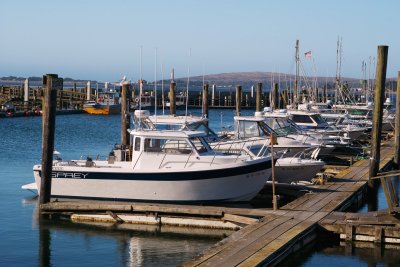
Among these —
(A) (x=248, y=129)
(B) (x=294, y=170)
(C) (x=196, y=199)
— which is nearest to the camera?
(C) (x=196, y=199)

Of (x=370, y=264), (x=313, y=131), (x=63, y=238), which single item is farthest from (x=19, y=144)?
(x=370, y=264)

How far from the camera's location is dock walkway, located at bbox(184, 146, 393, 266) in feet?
51.2

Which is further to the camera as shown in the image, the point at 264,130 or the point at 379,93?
the point at 264,130

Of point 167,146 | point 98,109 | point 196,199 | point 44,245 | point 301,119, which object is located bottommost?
point 44,245

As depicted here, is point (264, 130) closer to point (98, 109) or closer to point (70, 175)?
point (70, 175)

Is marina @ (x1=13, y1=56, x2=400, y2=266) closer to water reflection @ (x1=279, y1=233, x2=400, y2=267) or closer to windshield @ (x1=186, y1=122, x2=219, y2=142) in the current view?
water reflection @ (x1=279, y1=233, x2=400, y2=267)

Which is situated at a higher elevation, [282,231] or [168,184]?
[168,184]

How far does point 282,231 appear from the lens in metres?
18.1

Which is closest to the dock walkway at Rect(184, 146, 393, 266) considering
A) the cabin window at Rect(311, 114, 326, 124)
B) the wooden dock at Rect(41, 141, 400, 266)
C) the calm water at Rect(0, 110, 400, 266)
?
the wooden dock at Rect(41, 141, 400, 266)

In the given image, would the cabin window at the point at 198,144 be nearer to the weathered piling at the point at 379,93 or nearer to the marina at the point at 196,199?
the marina at the point at 196,199

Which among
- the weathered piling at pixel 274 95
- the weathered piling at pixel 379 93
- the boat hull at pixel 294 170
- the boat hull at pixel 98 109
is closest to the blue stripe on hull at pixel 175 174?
the boat hull at pixel 294 170

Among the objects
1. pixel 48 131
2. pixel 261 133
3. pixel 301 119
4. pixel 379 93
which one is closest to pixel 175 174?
pixel 48 131

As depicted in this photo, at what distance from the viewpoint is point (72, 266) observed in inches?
698

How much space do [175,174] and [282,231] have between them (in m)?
4.66
